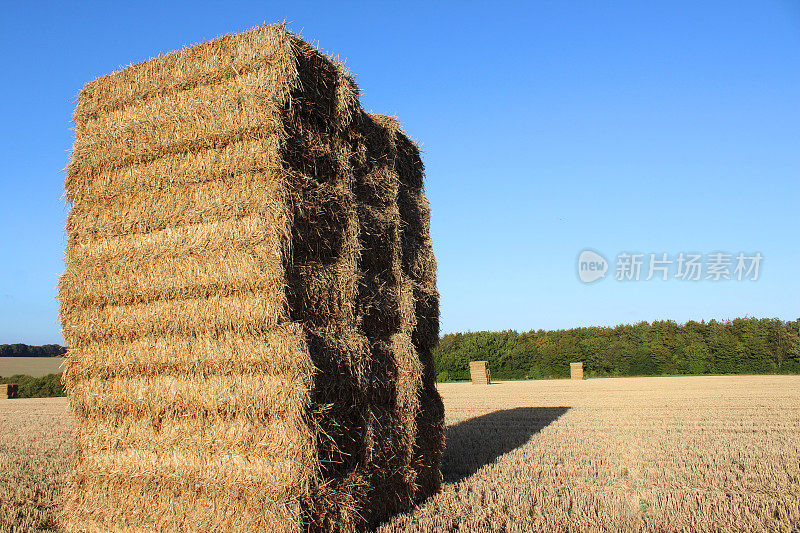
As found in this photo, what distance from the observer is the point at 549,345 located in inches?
→ 1860

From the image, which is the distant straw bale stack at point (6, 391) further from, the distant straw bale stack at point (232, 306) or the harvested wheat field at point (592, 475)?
the distant straw bale stack at point (232, 306)

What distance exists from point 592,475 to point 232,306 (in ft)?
15.8

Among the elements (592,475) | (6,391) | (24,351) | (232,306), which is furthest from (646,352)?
(24,351)

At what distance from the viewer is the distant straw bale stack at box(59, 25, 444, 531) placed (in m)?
4.24

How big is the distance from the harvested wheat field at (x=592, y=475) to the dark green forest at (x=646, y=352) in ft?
114

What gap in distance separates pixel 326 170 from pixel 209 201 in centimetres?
111

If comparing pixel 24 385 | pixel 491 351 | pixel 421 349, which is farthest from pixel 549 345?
pixel 421 349

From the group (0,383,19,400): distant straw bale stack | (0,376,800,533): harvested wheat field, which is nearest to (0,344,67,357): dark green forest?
(0,383,19,400): distant straw bale stack

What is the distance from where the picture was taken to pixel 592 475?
6.46 metres

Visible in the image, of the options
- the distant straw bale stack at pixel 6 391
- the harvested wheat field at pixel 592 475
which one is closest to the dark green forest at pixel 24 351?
the distant straw bale stack at pixel 6 391

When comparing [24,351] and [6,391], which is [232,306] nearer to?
[6,391]

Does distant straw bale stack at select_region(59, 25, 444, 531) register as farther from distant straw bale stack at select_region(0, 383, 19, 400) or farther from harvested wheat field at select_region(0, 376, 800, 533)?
distant straw bale stack at select_region(0, 383, 19, 400)

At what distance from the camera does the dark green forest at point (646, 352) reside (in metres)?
45.3

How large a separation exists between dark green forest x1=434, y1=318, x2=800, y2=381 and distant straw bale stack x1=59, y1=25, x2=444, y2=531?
41737 mm
